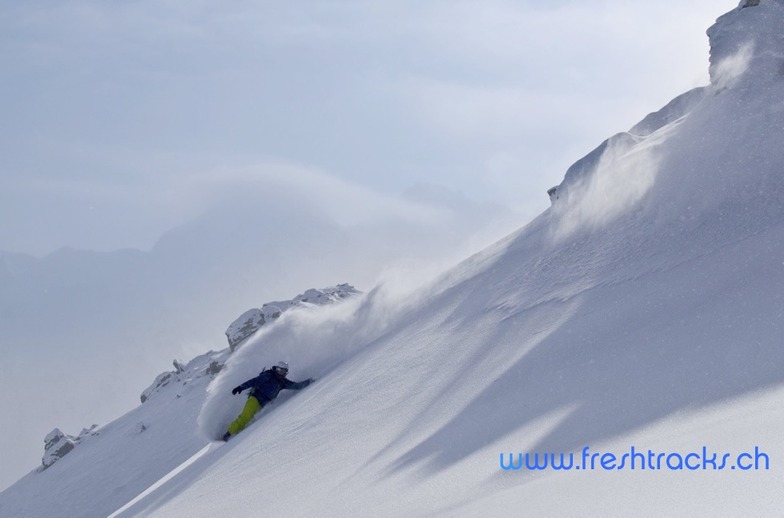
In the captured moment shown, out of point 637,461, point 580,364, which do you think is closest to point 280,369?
point 580,364

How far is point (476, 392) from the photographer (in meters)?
7.42

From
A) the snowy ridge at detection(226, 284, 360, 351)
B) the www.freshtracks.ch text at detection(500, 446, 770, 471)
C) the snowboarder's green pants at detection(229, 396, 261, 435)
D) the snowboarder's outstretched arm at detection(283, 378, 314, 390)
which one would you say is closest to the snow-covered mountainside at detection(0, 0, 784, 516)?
the www.freshtracks.ch text at detection(500, 446, 770, 471)

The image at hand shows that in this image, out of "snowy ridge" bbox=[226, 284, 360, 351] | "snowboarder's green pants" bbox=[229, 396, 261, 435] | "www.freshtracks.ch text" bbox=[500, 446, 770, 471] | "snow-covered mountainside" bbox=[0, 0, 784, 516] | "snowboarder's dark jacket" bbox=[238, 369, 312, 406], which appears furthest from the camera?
"snowy ridge" bbox=[226, 284, 360, 351]

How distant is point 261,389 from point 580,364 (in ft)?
25.7

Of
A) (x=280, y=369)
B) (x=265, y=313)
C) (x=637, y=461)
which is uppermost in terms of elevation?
(x=265, y=313)

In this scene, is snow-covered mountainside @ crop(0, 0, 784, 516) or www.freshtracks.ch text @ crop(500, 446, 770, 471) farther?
snow-covered mountainside @ crop(0, 0, 784, 516)

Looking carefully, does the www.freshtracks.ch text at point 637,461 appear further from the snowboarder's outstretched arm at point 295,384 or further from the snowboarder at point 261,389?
the snowboarder's outstretched arm at point 295,384

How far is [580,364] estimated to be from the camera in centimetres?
682

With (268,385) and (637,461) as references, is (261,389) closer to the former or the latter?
(268,385)

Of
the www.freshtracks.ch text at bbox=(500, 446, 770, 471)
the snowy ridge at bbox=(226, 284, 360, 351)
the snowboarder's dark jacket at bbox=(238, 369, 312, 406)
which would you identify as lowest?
the www.freshtracks.ch text at bbox=(500, 446, 770, 471)

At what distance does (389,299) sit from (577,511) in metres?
12.5

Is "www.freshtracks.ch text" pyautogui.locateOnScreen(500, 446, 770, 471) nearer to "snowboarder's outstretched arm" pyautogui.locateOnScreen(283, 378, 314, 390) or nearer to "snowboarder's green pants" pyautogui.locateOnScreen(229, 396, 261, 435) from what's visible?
"snowboarder's green pants" pyautogui.locateOnScreen(229, 396, 261, 435)

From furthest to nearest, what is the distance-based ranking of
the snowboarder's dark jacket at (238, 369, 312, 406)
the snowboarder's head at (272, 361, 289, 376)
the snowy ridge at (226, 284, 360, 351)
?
the snowy ridge at (226, 284, 360, 351) < the snowboarder's head at (272, 361, 289, 376) < the snowboarder's dark jacket at (238, 369, 312, 406)

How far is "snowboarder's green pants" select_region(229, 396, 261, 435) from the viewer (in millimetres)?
13375
